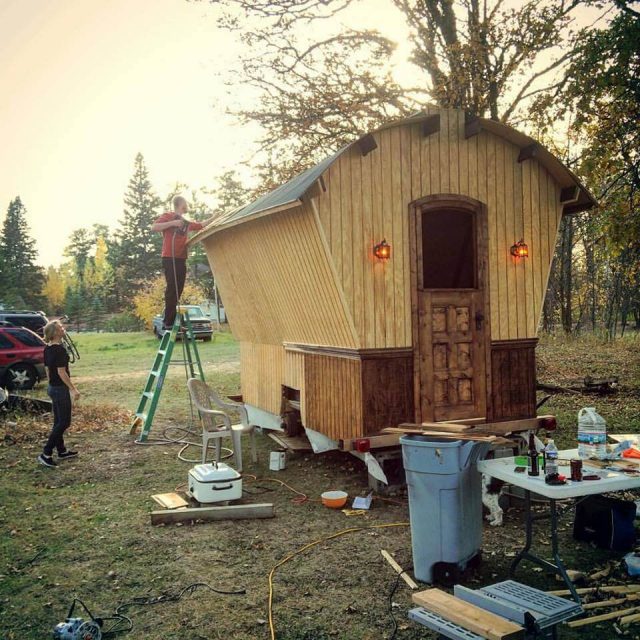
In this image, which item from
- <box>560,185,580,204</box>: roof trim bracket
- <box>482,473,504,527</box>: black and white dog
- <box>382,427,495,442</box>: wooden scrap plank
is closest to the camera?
<box>382,427,495,442</box>: wooden scrap plank

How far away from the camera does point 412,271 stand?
7.03m

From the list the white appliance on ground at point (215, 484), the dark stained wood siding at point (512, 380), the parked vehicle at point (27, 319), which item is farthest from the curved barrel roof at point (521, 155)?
the parked vehicle at point (27, 319)

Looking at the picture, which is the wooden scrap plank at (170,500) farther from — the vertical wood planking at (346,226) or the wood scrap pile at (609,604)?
the wood scrap pile at (609,604)

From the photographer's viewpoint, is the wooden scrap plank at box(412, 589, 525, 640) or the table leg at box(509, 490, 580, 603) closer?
the wooden scrap plank at box(412, 589, 525, 640)

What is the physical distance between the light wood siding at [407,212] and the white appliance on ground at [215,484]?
202 cm

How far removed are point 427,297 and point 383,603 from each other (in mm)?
3699

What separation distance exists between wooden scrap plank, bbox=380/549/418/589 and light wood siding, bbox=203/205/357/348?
94.3 inches

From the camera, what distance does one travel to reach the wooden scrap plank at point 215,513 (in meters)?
6.09

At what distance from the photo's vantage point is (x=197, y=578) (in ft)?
15.7

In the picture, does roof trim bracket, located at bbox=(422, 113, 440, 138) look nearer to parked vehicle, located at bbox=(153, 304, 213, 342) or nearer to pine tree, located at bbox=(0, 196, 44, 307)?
parked vehicle, located at bbox=(153, 304, 213, 342)

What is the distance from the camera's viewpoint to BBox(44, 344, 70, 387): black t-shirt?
7.96 metres

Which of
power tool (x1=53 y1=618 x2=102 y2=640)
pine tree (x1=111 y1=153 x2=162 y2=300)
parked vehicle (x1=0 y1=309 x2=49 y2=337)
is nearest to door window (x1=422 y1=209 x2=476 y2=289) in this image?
power tool (x1=53 y1=618 x2=102 y2=640)

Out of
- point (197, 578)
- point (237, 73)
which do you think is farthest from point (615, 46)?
point (197, 578)

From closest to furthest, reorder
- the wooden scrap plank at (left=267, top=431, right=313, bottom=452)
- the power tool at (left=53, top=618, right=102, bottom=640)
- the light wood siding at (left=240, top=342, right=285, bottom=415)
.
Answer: the power tool at (left=53, top=618, right=102, bottom=640) → the wooden scrap plank at (left=267, top=431, right=313, bottom=452) → the light wood siding at (left=240, top=342, right=285, bottom=415)
